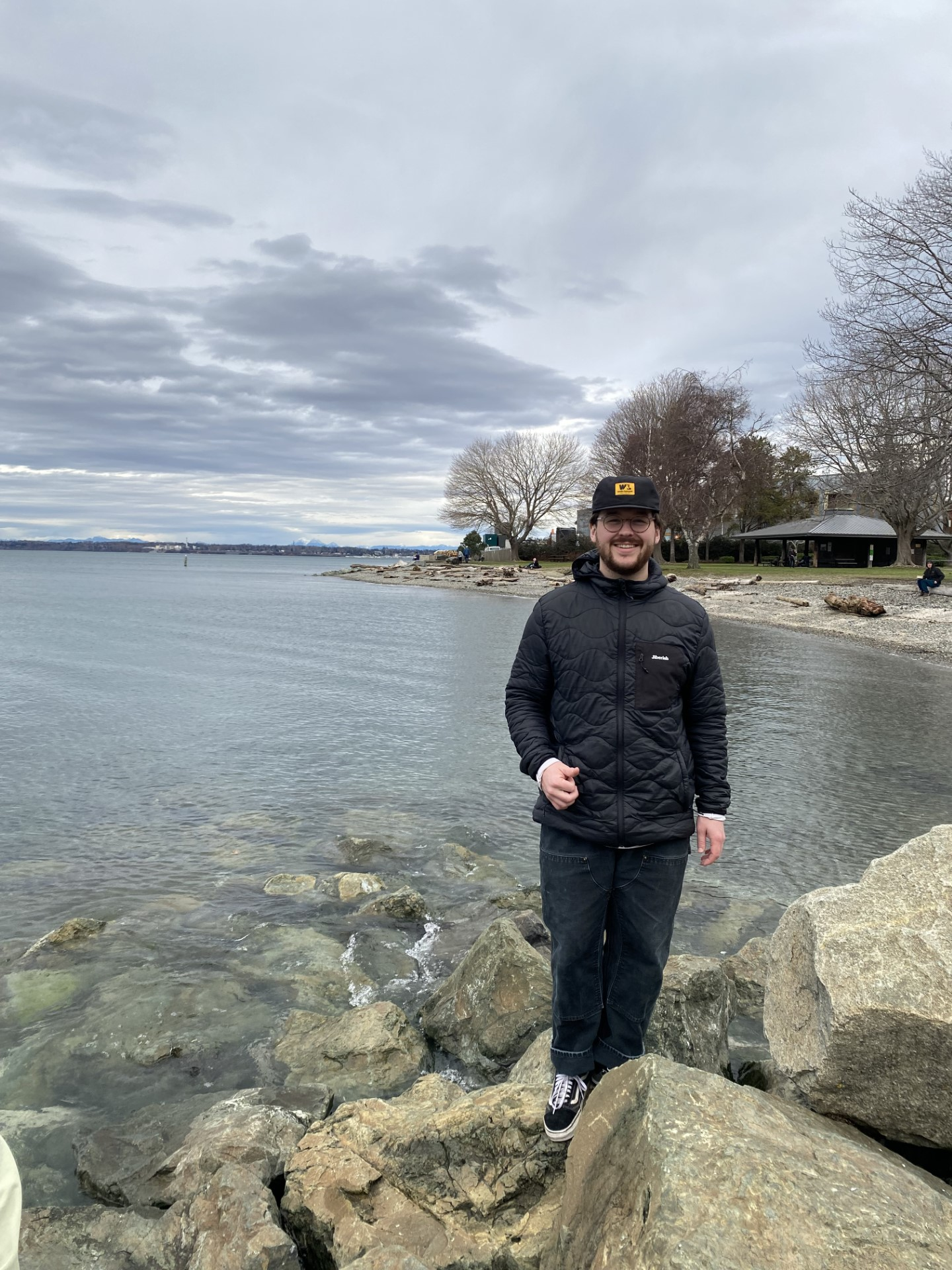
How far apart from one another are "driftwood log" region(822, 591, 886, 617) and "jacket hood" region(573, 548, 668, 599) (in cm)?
2866

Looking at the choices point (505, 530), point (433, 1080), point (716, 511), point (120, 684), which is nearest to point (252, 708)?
point (120, 684)

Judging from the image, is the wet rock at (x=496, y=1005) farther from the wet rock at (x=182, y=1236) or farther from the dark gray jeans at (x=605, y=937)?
the wet rock at (x=182, y=1236)

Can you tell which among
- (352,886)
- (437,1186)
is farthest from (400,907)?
(437,1186)

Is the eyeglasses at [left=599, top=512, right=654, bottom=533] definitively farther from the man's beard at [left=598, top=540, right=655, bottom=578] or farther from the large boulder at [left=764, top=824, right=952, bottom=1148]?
the large boulder at [left=764, top=824, right=952, bottom=1148]

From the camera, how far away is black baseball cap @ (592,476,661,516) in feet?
10.3

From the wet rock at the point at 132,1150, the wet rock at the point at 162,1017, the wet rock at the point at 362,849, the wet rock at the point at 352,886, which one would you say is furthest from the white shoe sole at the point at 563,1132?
the wet rock at the point at 362,849

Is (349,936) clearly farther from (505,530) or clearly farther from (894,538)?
(505,530)

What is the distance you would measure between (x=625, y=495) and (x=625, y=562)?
0.26m

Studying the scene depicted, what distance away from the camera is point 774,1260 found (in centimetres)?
192

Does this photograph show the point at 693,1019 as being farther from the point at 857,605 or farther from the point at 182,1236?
the point at 857,605

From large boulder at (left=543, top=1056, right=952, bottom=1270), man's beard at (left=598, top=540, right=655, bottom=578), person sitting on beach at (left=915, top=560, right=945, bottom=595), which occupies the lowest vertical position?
large boulder at (left=543, top=1056, right=952, bottom=1270)

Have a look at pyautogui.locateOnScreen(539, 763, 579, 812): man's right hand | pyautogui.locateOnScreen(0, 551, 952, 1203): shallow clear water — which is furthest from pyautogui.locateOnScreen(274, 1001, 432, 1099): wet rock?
pyautogui.locateOnScreen(539, 763, 579, 812): man's right hand

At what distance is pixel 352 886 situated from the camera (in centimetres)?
727

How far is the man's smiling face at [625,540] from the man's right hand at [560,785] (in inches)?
31.1
